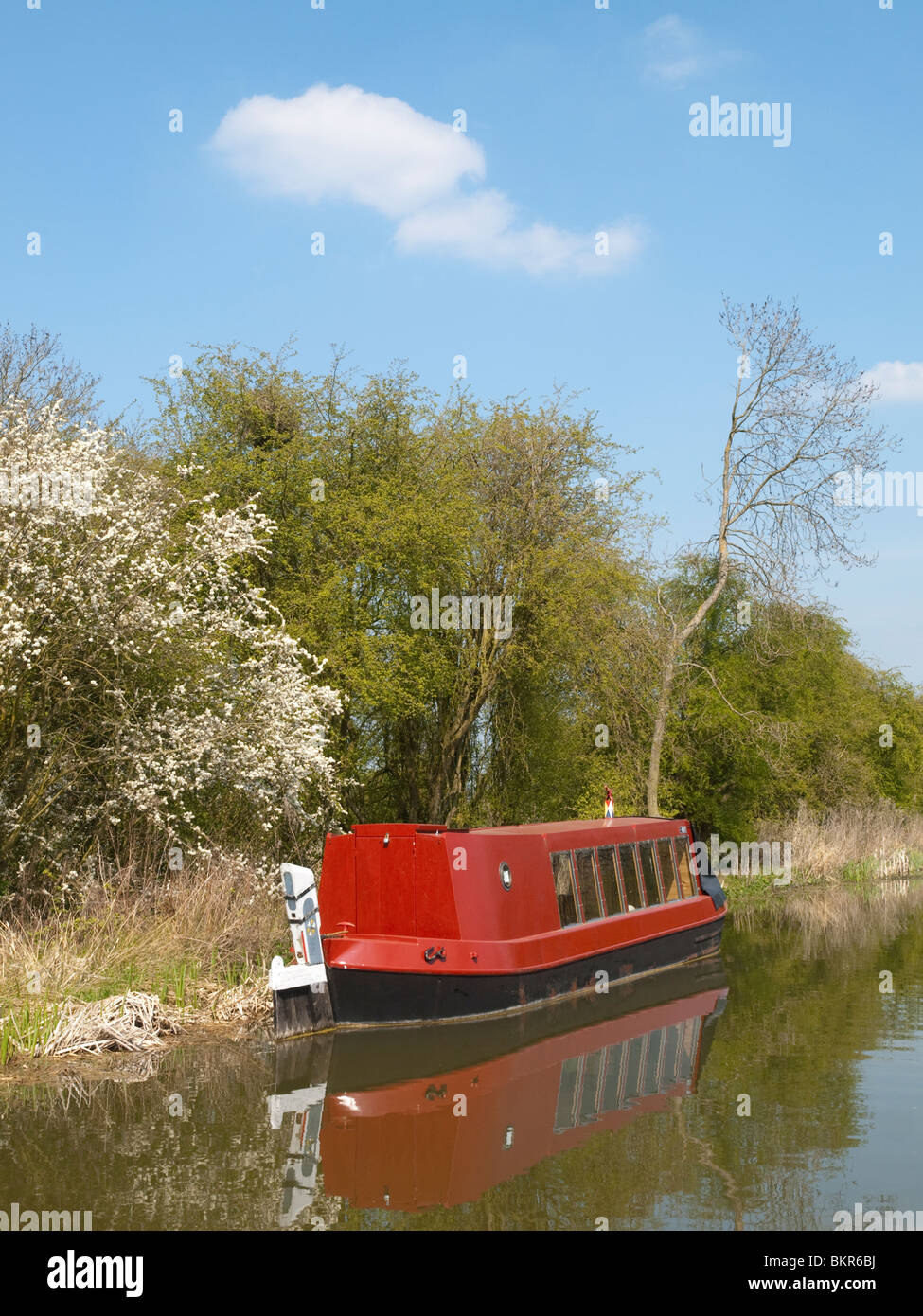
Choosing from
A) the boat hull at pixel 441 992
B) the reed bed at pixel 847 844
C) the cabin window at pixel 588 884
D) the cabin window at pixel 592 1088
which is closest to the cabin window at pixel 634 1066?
the cabin window at pixel 592 1088

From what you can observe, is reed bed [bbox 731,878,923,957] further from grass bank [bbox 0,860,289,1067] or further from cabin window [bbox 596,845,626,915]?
grass bank [bbox 0,860,289,1067]

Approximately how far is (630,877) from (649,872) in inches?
25.0

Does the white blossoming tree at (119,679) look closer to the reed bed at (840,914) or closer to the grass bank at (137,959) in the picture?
the grass bank at (137,959)

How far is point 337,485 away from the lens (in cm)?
2030

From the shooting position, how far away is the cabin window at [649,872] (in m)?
15.9

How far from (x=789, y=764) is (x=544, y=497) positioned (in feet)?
31.6

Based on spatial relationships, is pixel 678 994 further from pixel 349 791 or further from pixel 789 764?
pixel 789 764

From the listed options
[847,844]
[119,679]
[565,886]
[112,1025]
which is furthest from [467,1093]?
[847,844]

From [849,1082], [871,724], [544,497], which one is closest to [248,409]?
[544,497]

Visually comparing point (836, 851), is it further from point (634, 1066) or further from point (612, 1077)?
point (612, 1077)

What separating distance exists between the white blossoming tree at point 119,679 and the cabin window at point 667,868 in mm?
4795

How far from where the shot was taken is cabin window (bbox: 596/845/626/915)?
48.8ft

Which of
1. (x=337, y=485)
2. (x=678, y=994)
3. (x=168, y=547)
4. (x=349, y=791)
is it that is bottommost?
(x=678, y=994)

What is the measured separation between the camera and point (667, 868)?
658 inches
